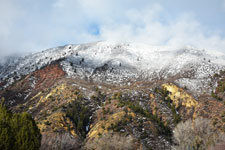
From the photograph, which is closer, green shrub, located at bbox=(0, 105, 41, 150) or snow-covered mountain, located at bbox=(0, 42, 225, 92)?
green shrub, located at bbox=(0, 105, 41, 150)

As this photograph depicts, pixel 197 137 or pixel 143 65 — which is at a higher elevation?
pixel 143 65

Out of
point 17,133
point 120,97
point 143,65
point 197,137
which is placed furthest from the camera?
point 143,65

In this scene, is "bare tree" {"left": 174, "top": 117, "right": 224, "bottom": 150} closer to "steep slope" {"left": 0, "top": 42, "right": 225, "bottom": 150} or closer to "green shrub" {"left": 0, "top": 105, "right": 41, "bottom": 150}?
"steep slope" {"left": 0, "top": 42, "right": 225, "bottom": 150}

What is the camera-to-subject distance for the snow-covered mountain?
89.3m

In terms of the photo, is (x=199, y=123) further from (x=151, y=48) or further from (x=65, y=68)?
(x=151, y=48)

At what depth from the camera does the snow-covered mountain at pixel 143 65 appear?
8928 centimetres

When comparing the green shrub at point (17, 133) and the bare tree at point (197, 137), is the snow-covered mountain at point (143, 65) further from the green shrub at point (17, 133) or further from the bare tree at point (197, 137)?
the green shrub at point (17, 133)

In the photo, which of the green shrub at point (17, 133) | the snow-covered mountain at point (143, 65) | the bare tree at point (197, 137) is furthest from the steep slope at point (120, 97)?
the green shrub at point (17, 133)

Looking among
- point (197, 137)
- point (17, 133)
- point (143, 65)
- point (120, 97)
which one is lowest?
point (197, 137)

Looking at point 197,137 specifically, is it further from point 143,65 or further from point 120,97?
point 143,65

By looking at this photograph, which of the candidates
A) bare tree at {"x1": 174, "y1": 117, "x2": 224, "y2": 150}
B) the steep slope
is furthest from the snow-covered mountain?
bare tree at {"x1": 174, "y1": 117, "x2": 224, "y2": 150}

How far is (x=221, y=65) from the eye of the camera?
92.9 meters

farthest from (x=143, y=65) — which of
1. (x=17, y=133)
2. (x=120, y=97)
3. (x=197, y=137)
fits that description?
(x=17, y=133)

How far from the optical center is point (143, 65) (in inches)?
4646
